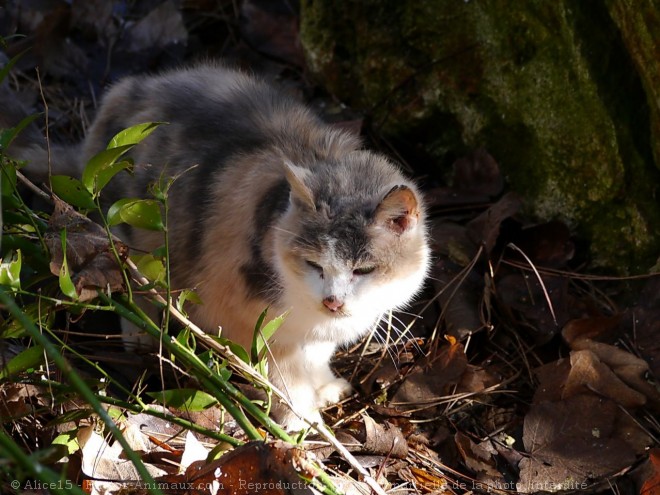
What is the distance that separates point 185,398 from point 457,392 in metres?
1.46

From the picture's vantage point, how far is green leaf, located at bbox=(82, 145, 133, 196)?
2484mm

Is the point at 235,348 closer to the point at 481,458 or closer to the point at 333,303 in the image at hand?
the point at 333,303

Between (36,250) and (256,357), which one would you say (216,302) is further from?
(36,250)

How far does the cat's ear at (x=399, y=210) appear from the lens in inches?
113

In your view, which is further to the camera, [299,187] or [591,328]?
[591,328]

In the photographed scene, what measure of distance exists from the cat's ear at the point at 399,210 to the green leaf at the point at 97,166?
3.17 ft

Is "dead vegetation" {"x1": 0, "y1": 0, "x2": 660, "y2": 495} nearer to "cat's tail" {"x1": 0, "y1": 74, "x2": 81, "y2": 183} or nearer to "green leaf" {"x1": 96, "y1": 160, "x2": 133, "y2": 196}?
"green leaf" {"x1": 96, "y1": 160, "x2": 133, "y2": 196}

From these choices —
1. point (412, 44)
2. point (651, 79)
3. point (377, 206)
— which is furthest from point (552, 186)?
point (377, 206)

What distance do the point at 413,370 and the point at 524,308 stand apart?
2.09 ft

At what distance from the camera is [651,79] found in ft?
11.3

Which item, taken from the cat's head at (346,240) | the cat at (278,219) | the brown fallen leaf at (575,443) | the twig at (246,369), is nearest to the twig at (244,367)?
the twig at (246,369)

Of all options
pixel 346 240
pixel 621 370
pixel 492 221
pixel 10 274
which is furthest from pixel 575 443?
pixel 10 274

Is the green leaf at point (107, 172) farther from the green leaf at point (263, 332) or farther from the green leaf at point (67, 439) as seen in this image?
the green leaf at point (67, 439)

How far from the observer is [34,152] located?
408cm
